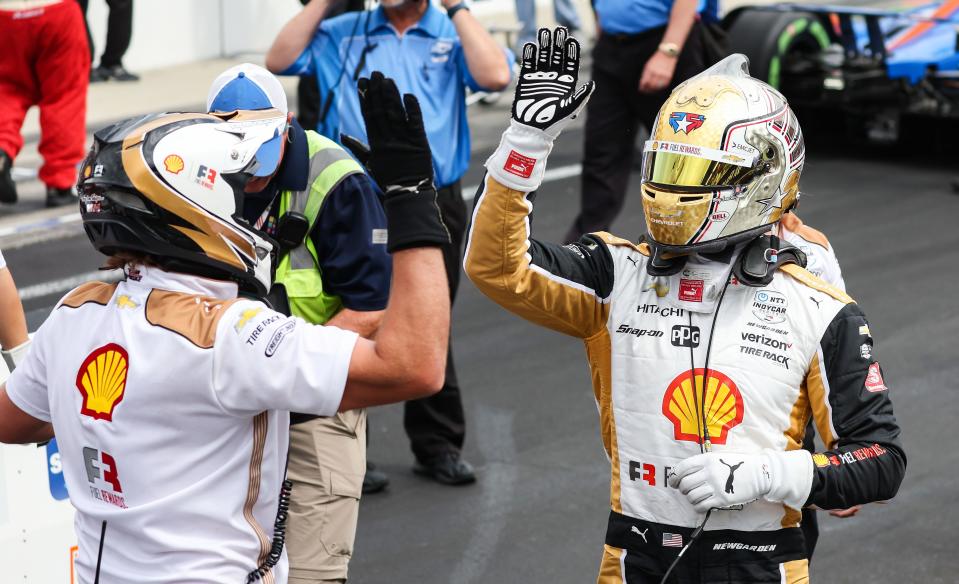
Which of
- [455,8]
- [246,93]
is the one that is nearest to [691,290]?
[246,93]

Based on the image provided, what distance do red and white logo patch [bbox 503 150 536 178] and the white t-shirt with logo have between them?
0.58 meters

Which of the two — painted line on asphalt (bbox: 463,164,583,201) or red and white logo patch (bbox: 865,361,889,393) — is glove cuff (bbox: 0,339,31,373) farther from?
painted line on asphalt (bbox: 463,164,583,201)

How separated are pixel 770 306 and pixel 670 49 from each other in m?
4.65

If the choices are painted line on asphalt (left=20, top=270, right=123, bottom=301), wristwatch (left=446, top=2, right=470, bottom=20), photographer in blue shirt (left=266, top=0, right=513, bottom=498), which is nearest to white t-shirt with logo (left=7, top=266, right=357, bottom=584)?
photographer in blue shirt (left=266, top=0, right=513, bottom=498)

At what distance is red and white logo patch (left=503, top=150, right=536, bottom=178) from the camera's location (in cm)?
304

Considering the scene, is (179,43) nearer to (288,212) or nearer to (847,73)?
(847,73)

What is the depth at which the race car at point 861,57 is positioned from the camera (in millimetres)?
10578

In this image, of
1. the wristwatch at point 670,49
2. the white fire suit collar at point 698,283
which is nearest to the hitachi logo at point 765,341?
the white fire suit collar at point 698,283

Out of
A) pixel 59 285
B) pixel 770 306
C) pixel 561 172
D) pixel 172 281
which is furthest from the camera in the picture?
pixel 561 172

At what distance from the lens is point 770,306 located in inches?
127

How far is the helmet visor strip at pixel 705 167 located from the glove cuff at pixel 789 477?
629 mm

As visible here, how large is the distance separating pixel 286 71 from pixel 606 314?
289 cm

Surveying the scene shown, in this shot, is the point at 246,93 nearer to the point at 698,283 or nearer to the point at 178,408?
the point at 698,283

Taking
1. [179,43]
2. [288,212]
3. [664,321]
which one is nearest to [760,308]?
[664,321]
